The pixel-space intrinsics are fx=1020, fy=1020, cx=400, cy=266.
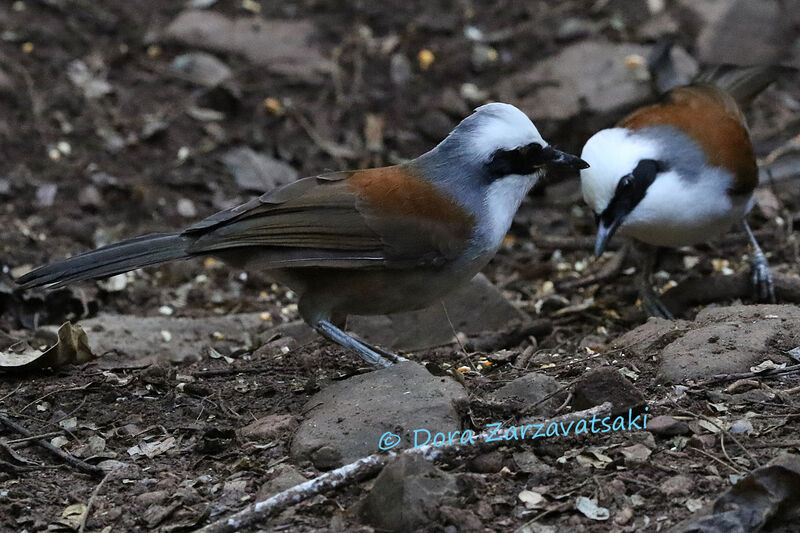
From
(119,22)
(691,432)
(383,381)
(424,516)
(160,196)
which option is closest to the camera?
(424,516)

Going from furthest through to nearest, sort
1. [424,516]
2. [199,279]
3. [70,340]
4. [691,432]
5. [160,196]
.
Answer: [160,196] < [199,279] < [70,340] < [691,432] < [424,516]

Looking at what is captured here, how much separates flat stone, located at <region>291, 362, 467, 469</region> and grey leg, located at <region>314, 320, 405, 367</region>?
1.59ft

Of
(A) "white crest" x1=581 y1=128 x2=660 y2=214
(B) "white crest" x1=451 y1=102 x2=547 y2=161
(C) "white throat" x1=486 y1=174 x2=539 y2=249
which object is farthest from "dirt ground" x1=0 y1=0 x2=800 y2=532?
(B) "white crest" x1=451 y1=102 x2=547 y2=161

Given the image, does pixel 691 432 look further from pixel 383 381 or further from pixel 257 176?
pixel 257 176

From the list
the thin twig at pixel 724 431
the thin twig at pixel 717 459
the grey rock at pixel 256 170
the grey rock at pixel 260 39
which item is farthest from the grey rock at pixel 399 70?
the thin twig at pixel 717 459

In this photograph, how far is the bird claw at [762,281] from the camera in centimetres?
548

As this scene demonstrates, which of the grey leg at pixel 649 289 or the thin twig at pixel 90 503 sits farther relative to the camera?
the grey leg at pixel 649 289

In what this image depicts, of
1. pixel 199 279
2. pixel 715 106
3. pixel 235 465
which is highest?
pixel 715 106

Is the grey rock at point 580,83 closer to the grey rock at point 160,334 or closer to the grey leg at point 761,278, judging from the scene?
the grey leg at point 761,278

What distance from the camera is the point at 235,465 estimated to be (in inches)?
140

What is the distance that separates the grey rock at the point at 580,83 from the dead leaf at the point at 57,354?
4.19 metres

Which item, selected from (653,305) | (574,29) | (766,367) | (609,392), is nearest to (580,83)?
(574,29)

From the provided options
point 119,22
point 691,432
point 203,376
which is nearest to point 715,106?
point 691,432

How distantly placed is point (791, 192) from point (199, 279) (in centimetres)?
412
